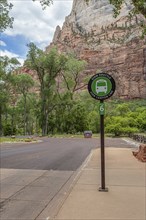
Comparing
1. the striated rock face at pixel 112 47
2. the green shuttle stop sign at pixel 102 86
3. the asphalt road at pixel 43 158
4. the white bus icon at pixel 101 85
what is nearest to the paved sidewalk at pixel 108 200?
the green shuttle stop sign at pixel 102 86

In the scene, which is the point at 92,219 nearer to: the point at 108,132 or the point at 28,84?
the point at 108,132

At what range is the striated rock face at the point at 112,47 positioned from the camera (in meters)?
166

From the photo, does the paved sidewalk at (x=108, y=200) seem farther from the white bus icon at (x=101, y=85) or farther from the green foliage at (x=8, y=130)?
the green foliage at (x=8, y=130)

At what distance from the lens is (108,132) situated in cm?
7225

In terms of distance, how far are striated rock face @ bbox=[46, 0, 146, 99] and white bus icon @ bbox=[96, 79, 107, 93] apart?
15172 cm

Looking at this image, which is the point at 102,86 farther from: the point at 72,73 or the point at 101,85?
the point at 72,73

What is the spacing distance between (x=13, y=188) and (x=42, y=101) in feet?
212

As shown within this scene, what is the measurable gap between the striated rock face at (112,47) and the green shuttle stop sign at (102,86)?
498 ft

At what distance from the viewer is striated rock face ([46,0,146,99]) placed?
16562 cm

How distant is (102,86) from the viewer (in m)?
8.79

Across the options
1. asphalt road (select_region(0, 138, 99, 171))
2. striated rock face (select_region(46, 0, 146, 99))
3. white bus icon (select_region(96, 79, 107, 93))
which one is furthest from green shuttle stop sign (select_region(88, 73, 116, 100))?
striated rock face (select_region(46, 0, 146, 99))

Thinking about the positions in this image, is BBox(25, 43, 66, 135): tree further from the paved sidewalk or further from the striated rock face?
the striated rock face

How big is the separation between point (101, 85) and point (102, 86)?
35mm

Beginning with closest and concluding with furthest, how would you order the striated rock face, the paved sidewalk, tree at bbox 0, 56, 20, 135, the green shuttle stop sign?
the paved sidewalk → the green shuttle stop sign → tree at bbox 0, 56, 20, 135 → the striated rock face
